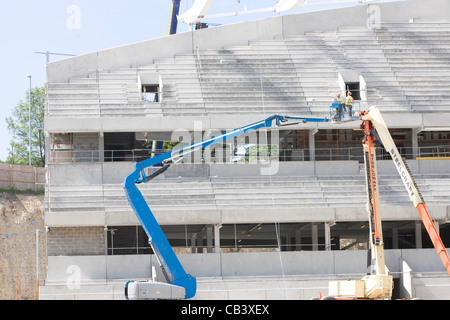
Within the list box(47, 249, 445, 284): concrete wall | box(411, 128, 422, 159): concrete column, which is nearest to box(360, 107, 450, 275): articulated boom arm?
box(47, 249, 445, 284): concrete wall

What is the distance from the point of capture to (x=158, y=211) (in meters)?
29.9

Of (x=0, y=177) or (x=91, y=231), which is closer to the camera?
(x=91, y=231)

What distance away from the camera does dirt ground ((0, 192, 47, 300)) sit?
141 feet

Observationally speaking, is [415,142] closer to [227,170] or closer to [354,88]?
[354,88]

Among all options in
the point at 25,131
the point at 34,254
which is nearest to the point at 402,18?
the point at 34,254

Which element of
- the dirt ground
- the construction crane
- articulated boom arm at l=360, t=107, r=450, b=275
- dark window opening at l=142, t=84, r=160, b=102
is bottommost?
the dirt ground

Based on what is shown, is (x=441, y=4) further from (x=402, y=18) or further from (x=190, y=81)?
(x=190, y=81)

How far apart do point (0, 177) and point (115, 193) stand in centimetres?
1968

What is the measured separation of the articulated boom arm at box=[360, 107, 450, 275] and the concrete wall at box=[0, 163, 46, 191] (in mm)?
30050

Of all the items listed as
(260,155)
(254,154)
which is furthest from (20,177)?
(260,155)

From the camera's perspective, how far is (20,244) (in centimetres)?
4509

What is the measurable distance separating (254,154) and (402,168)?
15044 mm

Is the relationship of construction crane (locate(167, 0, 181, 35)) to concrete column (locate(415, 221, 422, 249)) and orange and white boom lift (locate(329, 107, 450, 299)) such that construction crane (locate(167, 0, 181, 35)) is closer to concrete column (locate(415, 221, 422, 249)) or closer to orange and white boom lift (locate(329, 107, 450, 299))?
concrete column (locate(415, 221, 422, 249))

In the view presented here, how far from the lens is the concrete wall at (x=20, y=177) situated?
158ft
